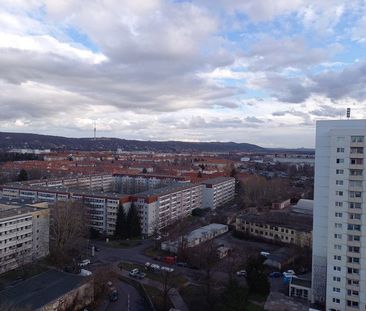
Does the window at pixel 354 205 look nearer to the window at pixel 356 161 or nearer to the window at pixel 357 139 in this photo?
the window at pixel 356 161

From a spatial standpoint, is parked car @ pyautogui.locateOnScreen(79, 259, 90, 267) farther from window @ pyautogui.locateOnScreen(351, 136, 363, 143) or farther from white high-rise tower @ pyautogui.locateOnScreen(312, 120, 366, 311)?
window @ pyautogui.locateOnScreen(351, 136, 363, 143)

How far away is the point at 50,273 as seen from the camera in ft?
50.9

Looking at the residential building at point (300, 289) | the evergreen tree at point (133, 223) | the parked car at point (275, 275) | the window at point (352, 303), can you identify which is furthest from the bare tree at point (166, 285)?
the window at point (352, 303)

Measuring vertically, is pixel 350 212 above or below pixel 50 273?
above

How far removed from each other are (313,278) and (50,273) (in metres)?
10.3

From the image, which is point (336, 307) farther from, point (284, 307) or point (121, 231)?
point (121, 231)

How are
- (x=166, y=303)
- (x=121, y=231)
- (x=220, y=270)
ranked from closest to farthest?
(x=166, y=303), (x=220, y=270), (x=121, y=231)

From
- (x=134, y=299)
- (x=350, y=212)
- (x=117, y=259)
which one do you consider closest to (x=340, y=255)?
(x=350, y=212)

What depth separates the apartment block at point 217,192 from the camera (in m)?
34.5

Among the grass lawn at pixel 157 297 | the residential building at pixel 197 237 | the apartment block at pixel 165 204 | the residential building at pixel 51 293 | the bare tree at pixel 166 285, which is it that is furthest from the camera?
the apartment block at pixel 165 204

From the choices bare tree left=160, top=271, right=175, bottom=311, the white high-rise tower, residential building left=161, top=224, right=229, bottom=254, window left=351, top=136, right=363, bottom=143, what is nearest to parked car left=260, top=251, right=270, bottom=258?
residential building left=161, top=224, right=229, bottom=254

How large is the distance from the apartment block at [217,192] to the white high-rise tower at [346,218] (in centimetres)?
2055

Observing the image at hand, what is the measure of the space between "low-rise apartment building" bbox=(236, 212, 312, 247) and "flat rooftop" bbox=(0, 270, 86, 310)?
12795 mm

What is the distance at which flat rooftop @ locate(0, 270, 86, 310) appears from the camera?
12802 mm
